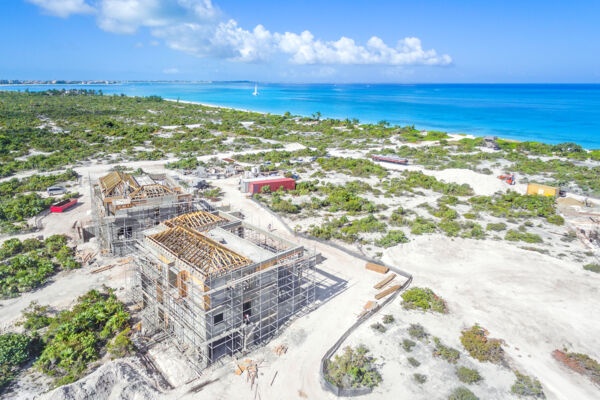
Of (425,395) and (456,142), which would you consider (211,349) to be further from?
(456,142)

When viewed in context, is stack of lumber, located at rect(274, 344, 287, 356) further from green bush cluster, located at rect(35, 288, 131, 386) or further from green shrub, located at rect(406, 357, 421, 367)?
green bush cluster, located at rect(35, 288, 131, 386)

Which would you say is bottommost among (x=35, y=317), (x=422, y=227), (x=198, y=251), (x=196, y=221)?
(x=35, y=317)

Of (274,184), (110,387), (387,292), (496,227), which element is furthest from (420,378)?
(274,184)

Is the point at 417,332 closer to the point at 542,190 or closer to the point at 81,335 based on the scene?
the point at 81,335

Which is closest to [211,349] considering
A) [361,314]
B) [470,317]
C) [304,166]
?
[361,314]

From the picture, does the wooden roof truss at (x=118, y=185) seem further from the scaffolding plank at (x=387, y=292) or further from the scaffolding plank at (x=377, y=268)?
the scaffolding plank at (x=387, y=292)

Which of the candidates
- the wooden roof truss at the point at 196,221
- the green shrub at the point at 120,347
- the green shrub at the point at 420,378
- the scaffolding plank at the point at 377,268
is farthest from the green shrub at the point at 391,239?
the green shrub at the point at 120,347

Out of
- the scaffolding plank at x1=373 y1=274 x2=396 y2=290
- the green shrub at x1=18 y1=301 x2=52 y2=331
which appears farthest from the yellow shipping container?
the green shrub at x1=18 y1=301 x2=52 y2=331
